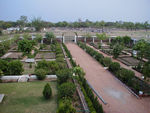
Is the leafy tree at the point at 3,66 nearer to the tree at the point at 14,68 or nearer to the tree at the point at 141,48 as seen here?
the tree at the point at 14,68

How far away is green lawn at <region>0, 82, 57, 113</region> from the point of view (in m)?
7.88

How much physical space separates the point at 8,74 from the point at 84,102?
793cm

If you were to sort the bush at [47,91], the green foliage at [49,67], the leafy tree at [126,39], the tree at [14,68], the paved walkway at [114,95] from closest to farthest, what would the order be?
the paved walkway at [114,95] < the bush at [47,91] < the tree at [14,68] < the green foliage at [49,67] < the leafy tree at [126,39]

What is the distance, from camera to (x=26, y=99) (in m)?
8.93

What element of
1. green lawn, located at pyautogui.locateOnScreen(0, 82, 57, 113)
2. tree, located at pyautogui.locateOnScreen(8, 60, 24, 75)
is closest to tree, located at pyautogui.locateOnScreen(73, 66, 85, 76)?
green lawn, located at pyautogui.locateOnScreen(0, 82, 57, 113)

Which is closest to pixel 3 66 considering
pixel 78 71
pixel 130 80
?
pixel 78 71

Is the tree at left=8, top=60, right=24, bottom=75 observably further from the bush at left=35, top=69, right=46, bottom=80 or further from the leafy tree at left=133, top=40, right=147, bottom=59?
the leafy tree at left=133, top=40, right=147, bottom=59

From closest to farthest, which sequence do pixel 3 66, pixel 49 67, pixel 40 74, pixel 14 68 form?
pixel 40 74
pixel 3 66
pixel 14 68
pixel 49 67

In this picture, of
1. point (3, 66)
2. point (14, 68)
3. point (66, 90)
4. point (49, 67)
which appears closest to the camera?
point (66, 90)

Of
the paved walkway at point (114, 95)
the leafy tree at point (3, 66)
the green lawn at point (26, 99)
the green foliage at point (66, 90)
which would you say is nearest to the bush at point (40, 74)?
the green lawn at point (26, 99)

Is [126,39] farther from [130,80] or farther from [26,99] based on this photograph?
[26,99]

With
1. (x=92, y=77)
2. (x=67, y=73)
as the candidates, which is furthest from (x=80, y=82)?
(x=92, y=77)

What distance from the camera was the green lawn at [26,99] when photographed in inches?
310

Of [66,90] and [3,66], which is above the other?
[3,66]
